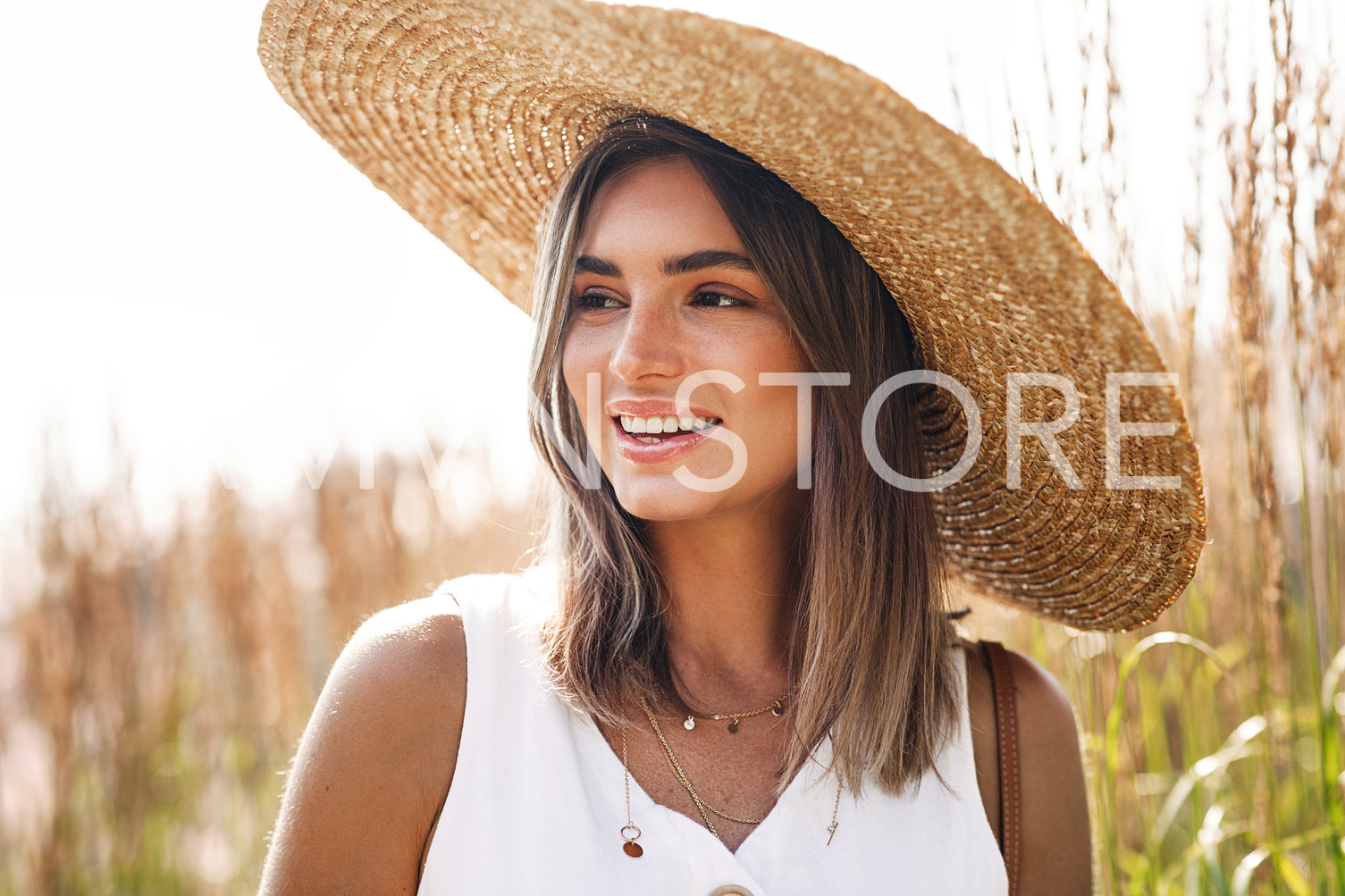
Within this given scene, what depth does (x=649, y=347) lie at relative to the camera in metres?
1.40

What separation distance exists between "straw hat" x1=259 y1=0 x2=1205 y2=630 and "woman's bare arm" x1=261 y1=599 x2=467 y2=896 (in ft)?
2.53

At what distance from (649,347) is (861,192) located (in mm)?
344

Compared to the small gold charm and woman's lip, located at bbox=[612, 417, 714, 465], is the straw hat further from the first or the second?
the small gold charm

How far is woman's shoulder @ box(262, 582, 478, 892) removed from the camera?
1.25m

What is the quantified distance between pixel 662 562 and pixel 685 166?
0.61m

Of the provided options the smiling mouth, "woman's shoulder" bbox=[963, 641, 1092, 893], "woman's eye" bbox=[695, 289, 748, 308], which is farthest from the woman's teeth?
"woman's shoulder" bbox=[963, 641, 1092, 893]

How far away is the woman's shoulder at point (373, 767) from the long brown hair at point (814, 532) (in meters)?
0.19

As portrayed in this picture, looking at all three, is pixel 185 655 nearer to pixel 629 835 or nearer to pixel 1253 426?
pixel 629 835

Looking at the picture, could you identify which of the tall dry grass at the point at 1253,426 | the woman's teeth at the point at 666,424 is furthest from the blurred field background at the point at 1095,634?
the woman's teeth at the point at 666,424

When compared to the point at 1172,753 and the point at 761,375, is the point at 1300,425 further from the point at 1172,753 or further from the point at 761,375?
the point at 1172,753

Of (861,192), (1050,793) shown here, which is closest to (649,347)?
(861,192)

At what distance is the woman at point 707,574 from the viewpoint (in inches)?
51.3

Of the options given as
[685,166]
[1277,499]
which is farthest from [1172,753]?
[685,166]

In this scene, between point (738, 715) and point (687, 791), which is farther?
point (738, 715)
